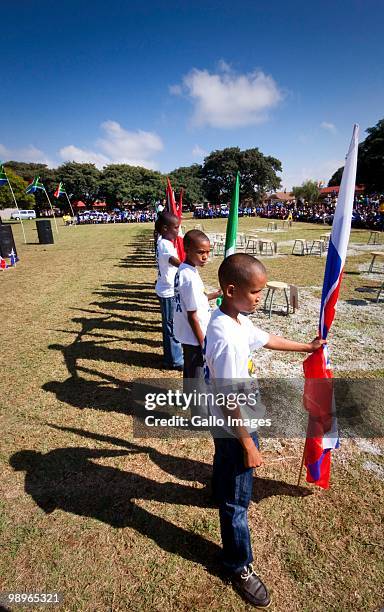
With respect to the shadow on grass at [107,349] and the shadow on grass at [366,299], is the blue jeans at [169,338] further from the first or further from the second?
the shadow on grass at [366,299]

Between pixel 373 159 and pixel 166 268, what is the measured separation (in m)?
49.2

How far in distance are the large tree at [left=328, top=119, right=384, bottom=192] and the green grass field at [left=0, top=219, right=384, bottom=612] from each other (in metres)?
47.2

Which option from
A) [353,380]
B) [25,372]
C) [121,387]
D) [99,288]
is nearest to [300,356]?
[353,380]

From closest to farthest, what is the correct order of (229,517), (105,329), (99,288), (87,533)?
(229,517), (87,533), (105,329), (99,288)

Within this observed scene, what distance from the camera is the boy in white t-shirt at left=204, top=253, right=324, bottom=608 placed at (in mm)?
1751

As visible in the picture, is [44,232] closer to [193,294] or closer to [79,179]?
[193,294]

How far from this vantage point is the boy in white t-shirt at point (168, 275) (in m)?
4.34

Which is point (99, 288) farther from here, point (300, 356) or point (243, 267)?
point (243, 267)

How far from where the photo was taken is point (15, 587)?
219 centimetres

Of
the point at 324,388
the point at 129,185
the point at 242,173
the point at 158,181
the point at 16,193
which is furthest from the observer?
the point at 242,173

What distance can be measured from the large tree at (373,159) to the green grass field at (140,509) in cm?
4724

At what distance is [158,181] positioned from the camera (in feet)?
198

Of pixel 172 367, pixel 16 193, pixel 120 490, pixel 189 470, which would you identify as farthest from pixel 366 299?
pixel 16 193

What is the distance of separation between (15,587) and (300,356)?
→ 4667mm
